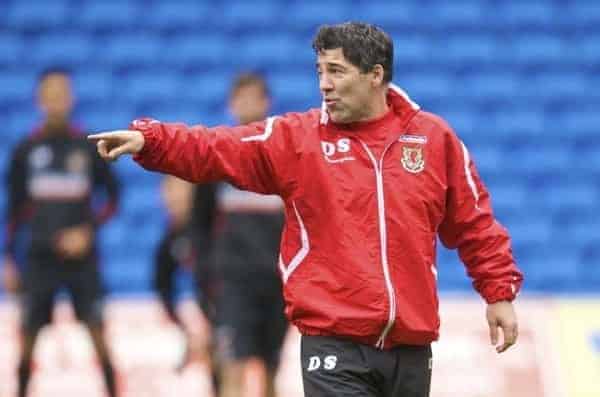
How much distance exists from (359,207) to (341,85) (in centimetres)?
39

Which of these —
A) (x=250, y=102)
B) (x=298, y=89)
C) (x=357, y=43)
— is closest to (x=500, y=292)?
(x=357, y=43)

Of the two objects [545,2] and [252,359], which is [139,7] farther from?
[252,359]

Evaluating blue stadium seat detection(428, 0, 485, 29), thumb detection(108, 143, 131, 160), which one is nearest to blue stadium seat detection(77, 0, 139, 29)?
blue stadium seat detection(428, 0, 485, 29)

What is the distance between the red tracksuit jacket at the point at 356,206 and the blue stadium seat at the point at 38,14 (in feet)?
27.9

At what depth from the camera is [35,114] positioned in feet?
42.1

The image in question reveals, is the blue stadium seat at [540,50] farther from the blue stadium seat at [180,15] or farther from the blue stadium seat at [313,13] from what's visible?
the blue stadium seat at [180,15]

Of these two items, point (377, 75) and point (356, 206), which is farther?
point (377, 75)

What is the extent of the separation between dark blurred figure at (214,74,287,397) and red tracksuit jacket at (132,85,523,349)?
8.73 feet

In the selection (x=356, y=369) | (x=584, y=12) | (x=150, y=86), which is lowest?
(x=356, y=369)

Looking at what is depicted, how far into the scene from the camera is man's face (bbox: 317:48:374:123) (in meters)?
4.76

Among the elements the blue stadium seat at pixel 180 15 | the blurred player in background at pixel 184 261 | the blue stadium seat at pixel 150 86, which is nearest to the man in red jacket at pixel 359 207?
the blurred player in background at pixel 184 261

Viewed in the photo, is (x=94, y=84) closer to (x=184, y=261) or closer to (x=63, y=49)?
(x=63, y=49)

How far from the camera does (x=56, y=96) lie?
327 inches

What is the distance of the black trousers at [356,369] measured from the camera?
185 inches
